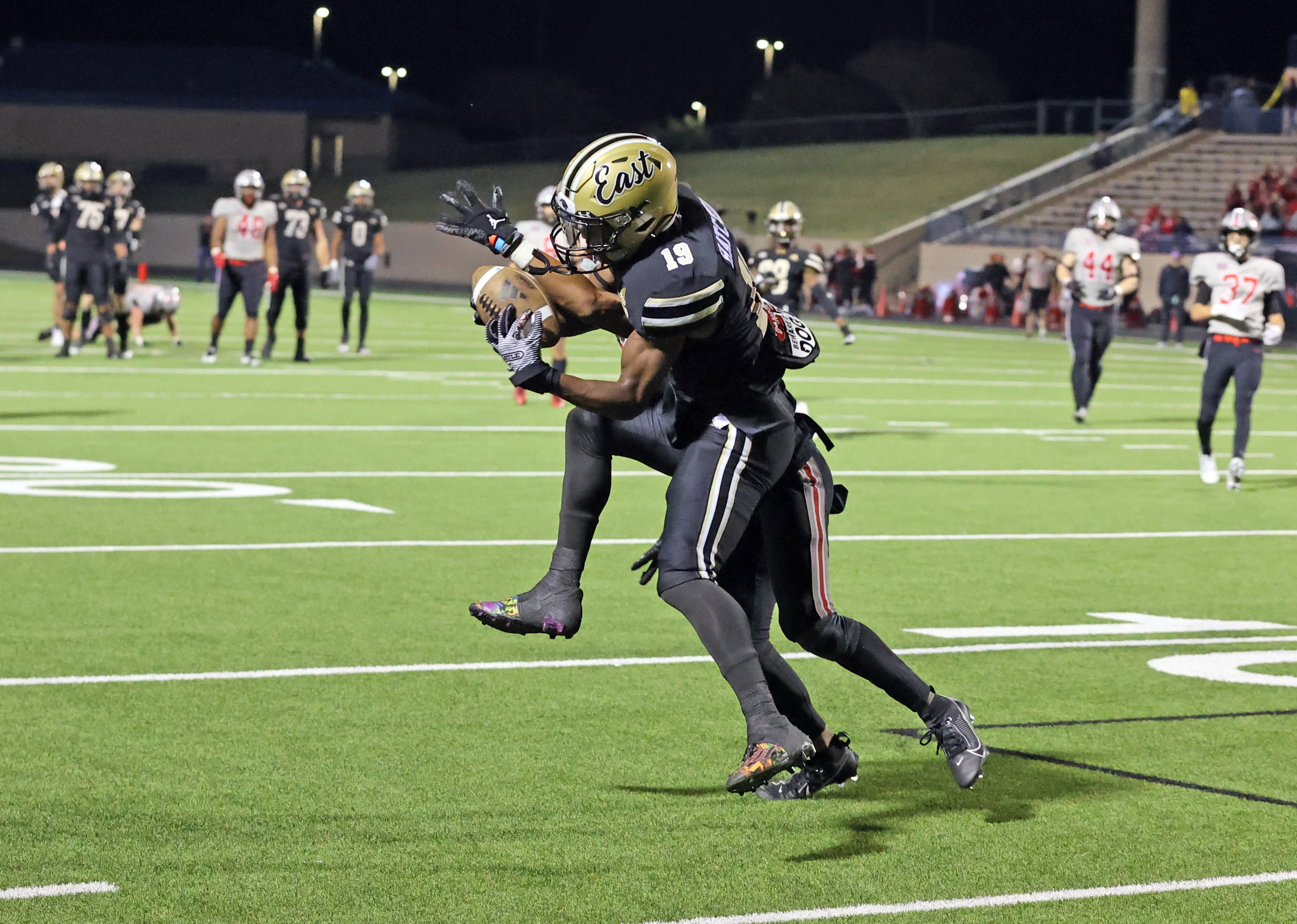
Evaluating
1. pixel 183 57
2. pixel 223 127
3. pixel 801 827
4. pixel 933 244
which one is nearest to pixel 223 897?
pixel 801 827

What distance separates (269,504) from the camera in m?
11.2

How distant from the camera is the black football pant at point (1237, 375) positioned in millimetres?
12883

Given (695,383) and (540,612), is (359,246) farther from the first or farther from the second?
(695,383)

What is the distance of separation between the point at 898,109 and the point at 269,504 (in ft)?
233

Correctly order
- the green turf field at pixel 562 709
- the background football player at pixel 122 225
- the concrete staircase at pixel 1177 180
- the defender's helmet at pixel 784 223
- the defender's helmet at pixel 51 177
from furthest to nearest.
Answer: the concrete staircase at pixel 1177 180 → the defender's helmet at pixel 51 177 → the background football player at pixel 122 225 → the defender's helmet at pixel 784 223 → the green turf field at pixel 562 709

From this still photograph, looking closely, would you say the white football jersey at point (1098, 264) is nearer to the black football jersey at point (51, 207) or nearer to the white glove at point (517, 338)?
the black football jersey at point (51, 207)

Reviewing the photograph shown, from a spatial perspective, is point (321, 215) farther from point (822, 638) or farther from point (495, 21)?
point (495, 21)

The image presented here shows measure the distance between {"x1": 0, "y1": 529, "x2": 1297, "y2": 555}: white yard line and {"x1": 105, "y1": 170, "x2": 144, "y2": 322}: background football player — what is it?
38.9 ft

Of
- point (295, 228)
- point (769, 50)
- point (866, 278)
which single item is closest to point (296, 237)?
point (295, 228)

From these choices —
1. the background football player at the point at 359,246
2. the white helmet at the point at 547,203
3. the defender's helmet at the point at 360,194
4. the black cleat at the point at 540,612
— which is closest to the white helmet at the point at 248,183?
the defender's helmet at the point at 360,194

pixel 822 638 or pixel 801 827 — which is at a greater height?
pixel 822 638

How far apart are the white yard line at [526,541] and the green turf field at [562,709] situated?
5cm

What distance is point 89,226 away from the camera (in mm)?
21109

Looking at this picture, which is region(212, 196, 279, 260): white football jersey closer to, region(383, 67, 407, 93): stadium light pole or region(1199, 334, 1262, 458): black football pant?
region(1199, 334, 1262, 458): black football pant
